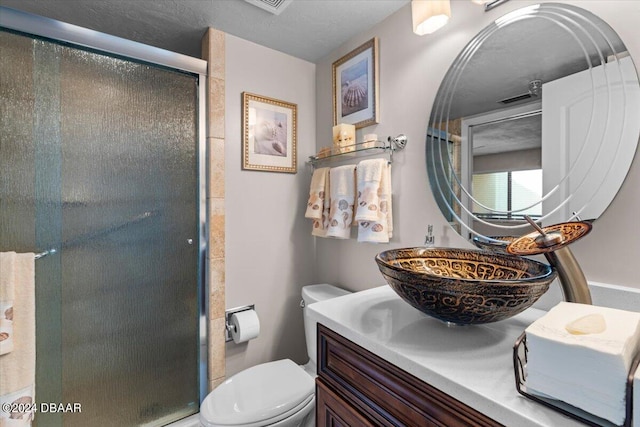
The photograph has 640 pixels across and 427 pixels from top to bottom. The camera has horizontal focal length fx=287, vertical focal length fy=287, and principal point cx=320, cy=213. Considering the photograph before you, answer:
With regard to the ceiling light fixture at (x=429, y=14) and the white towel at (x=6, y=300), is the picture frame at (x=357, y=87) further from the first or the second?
the white towel at (x=6, y=300)

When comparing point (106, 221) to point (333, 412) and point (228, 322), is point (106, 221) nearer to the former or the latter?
point (228, 322)

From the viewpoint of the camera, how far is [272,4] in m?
1.34

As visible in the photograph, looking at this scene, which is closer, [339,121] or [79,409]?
[79,409]

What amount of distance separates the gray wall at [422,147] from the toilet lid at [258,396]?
0.57m

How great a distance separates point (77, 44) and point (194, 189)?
0.77 metres

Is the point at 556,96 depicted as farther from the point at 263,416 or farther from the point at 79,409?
the point at 79,409

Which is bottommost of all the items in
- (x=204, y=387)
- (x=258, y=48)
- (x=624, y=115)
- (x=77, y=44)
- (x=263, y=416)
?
(x=204, y=387)

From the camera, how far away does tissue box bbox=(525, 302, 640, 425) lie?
1.27 ft

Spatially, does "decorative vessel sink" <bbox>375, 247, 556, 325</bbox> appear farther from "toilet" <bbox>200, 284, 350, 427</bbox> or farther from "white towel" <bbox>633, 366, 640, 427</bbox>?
→ "toilet" <bbox>200, 284, 350, 427</bbox>

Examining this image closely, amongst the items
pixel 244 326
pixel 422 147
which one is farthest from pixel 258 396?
pixel 422 147

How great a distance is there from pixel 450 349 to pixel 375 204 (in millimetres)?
796

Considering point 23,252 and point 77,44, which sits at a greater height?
point 77,44

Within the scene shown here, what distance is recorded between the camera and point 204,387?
5.05 ft

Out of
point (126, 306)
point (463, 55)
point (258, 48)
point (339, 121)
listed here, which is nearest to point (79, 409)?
point (126, 306)
